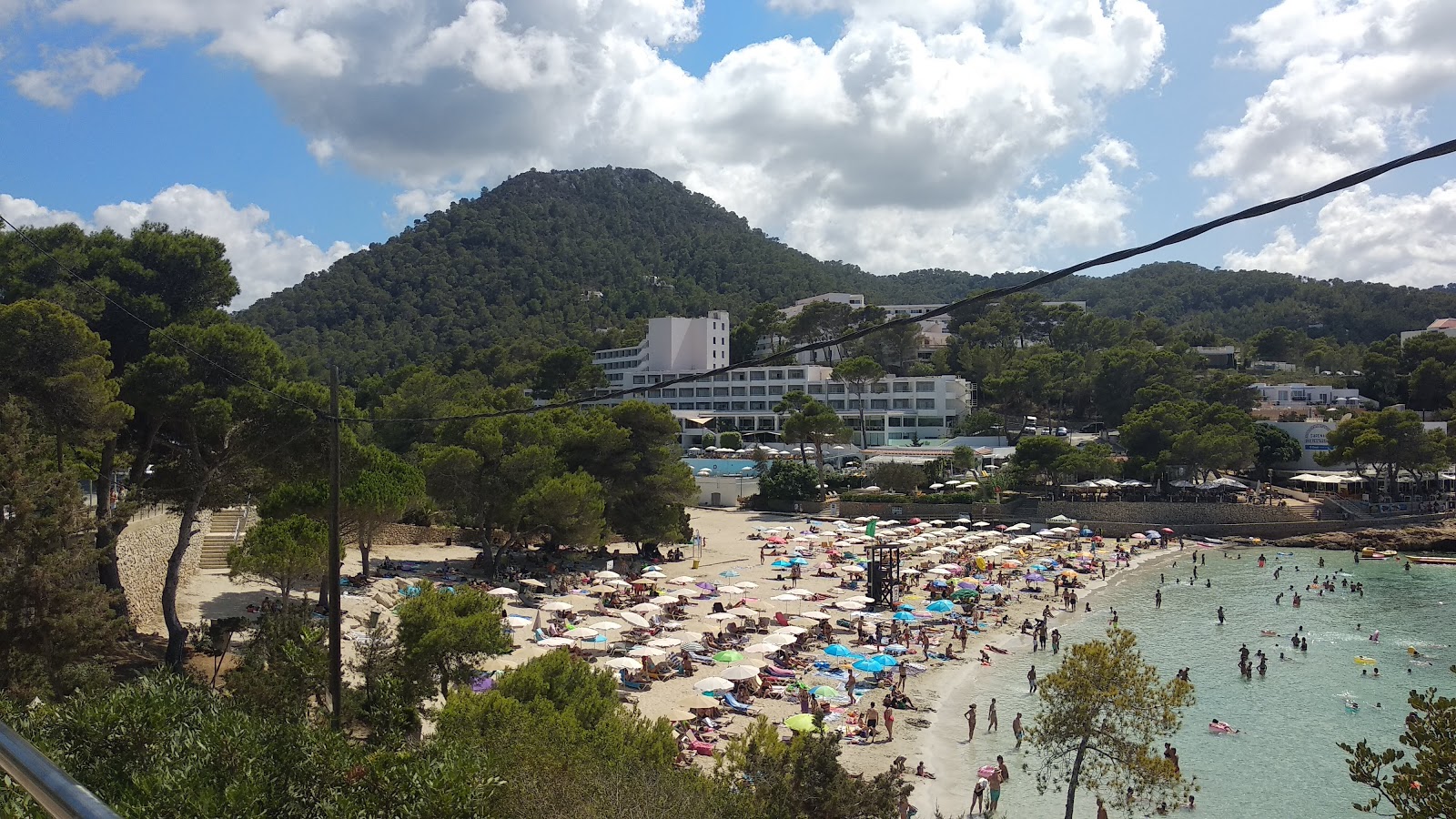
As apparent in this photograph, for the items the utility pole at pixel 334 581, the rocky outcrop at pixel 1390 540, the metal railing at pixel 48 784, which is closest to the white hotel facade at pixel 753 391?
the rocky outcrop at pixel 1390 540

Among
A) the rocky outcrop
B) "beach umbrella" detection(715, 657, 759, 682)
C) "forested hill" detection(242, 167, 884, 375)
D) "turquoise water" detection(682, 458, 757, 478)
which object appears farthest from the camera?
"forested hill" detection(242, 167, 884, 375)

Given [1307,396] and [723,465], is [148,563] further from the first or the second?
[1307,396]

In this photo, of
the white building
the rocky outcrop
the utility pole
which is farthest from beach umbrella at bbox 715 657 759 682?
the white building

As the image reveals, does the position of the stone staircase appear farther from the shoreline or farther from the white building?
the white building

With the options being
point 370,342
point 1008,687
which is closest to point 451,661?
point 1008,687

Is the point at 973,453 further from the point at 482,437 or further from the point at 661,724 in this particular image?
the point at 661,724

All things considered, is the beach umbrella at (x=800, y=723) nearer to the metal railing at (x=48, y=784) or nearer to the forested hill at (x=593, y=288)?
the metal railing at (x=48, y=784)

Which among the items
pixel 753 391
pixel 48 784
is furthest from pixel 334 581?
pixel 753 391
